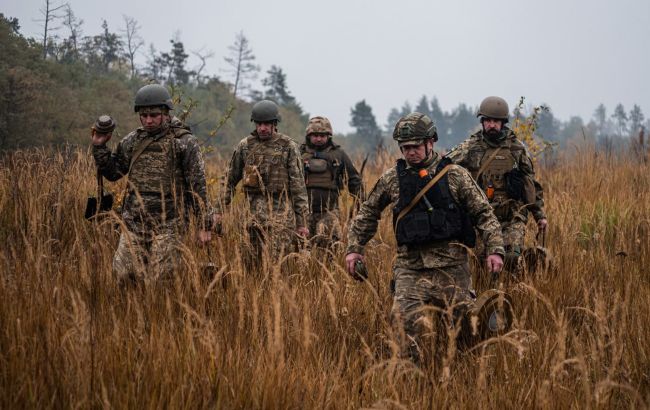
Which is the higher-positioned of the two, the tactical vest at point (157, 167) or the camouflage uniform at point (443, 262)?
the tactical vest at point (157, 167)

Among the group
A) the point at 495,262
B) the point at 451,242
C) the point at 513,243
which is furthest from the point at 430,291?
the point at 513,243

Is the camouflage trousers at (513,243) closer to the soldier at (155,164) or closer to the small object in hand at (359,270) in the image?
the small object in hand at (359,270)

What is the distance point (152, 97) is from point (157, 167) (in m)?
0.57

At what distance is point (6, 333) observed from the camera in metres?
2.65

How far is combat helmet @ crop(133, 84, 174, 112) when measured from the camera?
4.92m

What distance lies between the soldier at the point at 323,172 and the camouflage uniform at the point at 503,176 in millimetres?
1788

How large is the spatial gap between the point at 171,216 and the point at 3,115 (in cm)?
1591

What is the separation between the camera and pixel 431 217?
400 centimetres

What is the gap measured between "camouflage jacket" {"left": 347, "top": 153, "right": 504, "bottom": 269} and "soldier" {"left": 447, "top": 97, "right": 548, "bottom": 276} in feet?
5.62

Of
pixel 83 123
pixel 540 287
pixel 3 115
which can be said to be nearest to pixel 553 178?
pixel 540 287

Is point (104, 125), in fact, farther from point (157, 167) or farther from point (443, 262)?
point (443, 262)

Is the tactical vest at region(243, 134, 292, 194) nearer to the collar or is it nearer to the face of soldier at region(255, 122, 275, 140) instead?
the face of soldier at region(255, 122, 275, 140)

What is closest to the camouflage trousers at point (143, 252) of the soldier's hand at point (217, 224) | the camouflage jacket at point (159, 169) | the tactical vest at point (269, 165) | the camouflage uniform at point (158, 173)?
the camouflage uniform at point (158, 173)

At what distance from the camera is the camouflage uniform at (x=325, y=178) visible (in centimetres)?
742
